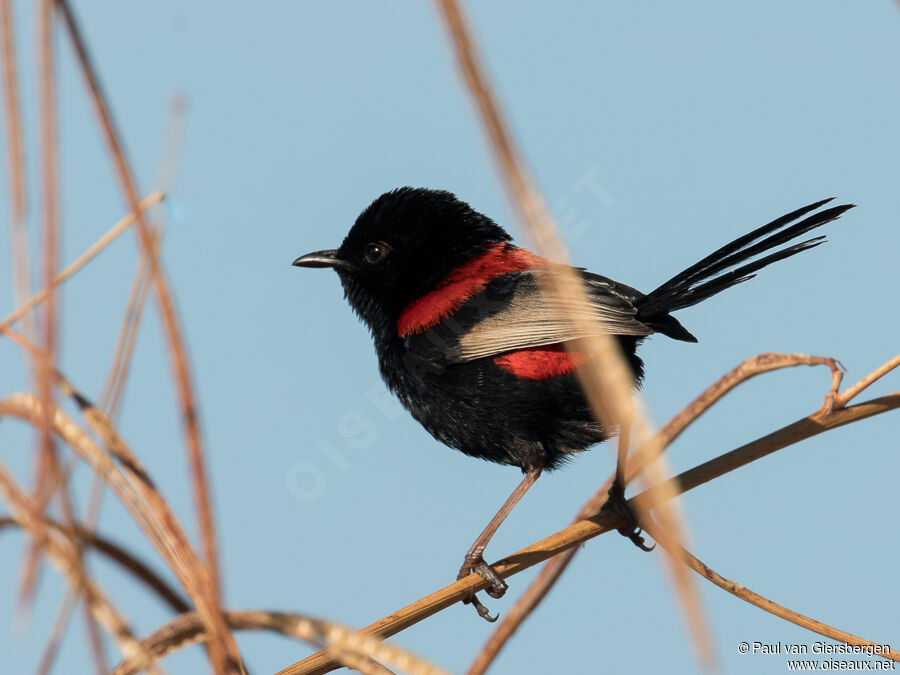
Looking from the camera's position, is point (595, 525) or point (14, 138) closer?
point (14, 138)

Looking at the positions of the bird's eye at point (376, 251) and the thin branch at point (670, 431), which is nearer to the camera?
the thin branch at point (670, 431)

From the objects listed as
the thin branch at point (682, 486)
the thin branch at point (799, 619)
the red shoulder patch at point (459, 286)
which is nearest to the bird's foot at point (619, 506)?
the thin branch at point (682, 486)

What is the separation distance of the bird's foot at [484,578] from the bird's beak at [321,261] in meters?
1.99

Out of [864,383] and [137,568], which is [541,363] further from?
[137,568]

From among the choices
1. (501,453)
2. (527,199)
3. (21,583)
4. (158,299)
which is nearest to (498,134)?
(527,199)

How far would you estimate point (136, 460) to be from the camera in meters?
1.61

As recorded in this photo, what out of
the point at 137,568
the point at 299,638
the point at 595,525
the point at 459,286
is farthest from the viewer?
the point at 459,286

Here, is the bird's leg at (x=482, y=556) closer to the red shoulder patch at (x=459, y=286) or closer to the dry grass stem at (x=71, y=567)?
the red shoulder patch at (x=459, y=286)

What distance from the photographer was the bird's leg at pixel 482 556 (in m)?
3.69

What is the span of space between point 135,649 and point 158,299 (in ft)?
1.81

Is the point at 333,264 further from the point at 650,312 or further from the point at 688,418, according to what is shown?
the point at 688,418

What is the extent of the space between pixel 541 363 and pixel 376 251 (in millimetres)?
1464

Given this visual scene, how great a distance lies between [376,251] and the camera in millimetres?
5145

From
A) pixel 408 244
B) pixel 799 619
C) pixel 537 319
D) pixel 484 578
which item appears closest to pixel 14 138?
pixel 799 619
